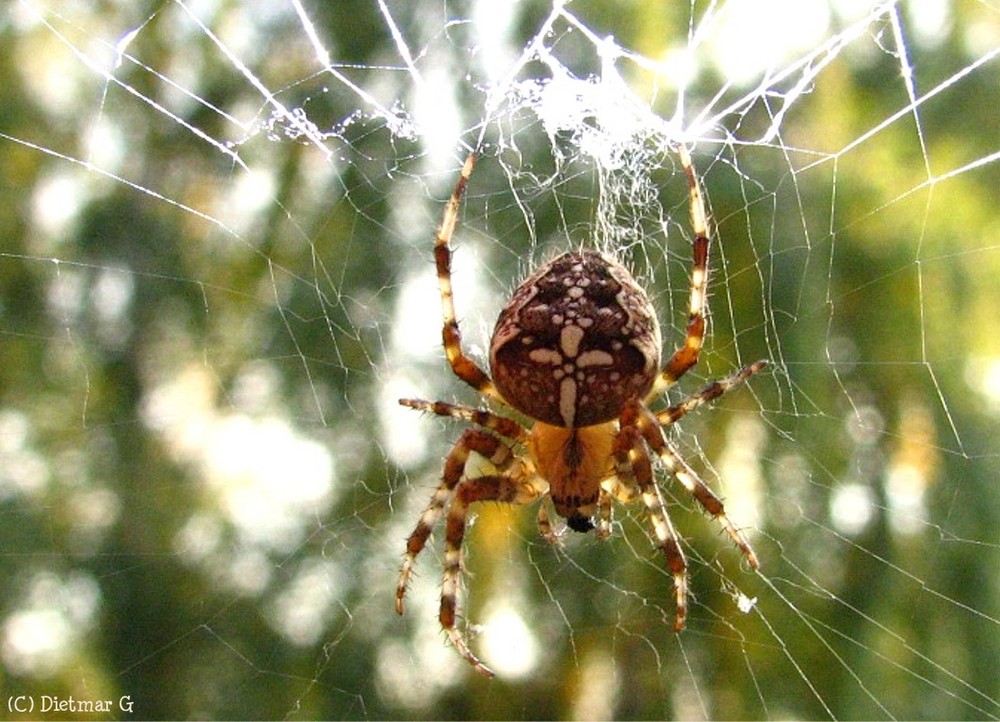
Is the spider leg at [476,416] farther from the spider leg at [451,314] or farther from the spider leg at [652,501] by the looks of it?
the spider leg at [652,501]

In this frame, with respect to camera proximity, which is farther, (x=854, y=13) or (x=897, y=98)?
(x=897, y=98)

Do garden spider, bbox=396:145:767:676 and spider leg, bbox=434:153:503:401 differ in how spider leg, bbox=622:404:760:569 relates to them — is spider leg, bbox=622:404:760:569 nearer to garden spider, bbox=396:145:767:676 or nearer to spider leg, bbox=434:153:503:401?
garden spider, bbox=396:145:767:676

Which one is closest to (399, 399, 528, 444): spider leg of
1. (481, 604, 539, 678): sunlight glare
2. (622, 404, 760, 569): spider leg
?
(622, 404, 760, 569): spider leg

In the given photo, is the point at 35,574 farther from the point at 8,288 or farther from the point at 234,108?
the point at 234,108

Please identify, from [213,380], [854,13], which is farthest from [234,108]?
[854,13]

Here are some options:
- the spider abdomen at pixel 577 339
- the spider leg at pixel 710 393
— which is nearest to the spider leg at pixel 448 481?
the spider abdomen at pixel 577 339

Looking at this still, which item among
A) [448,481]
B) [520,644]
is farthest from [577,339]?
[520,644]
